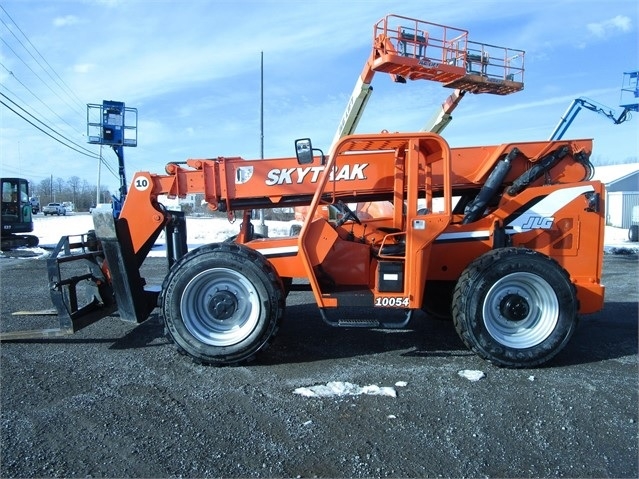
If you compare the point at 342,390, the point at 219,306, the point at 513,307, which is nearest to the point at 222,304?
the point at 219,306

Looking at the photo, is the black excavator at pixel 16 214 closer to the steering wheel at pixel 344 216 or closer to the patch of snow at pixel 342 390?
the steering wheel at pixel 344 216

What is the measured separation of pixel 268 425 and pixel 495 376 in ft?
7.26

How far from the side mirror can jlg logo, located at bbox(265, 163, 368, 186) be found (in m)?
0.66

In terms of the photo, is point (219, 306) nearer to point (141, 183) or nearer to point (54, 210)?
point (141, 183)

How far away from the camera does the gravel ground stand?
307cm

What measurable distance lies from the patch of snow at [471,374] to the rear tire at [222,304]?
1800mm

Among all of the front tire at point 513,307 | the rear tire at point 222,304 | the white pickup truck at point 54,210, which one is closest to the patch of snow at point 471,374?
the front tire at point 513,307

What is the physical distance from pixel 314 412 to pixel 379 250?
2.11 m

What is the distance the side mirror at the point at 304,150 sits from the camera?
15.8ft

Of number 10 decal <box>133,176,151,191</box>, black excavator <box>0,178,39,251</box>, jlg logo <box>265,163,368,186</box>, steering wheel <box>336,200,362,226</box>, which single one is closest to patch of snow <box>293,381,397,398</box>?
steering wheel <box>336,200,362,226</box>

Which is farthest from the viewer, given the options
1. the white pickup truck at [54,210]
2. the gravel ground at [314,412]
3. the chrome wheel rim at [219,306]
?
the white pickup truck at [54,210]

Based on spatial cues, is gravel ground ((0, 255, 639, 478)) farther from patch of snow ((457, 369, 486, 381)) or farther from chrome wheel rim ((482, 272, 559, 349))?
chrome wheel rim ((482, 272, 559, 349))

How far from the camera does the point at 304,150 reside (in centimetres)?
482

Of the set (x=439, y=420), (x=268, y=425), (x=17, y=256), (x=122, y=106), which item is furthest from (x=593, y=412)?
(x=122, y=106)
